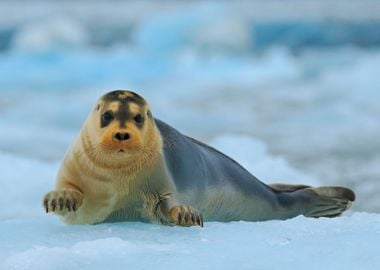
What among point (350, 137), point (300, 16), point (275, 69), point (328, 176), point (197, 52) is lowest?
point (328, 176)

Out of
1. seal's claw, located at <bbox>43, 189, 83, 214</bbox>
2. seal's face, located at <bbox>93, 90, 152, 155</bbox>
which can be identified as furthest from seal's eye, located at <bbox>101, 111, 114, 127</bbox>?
seal's claw, located at <bbox>43, 189, 83, 214</bbox>

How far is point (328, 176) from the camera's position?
4910mm

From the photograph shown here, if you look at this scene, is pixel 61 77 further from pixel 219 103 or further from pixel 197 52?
pixel 219 103

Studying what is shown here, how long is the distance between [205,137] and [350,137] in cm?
107

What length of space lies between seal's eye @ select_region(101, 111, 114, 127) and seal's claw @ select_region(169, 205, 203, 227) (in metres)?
0.31

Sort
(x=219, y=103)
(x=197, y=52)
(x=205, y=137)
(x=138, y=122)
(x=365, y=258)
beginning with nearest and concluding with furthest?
(x=365, y=258) < (x=138, y=122) < (x=205, y=137) < (x=219, y=103) < (x=197, y=52)

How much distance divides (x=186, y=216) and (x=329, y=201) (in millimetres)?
952

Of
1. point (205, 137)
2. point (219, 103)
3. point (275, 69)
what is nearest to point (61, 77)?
point (275, 69)

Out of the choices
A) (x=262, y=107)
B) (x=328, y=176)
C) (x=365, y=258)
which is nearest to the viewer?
(x=365, y=258)

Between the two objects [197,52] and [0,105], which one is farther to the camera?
[197,52]

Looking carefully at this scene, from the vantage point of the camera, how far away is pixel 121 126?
2.50 m

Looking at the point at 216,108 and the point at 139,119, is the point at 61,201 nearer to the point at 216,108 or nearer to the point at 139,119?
the point at 139,119

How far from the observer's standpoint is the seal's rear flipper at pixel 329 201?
10.9 ft

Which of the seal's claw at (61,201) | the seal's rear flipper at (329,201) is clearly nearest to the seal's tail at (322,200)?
the seal's rear flipper at (329,201)
